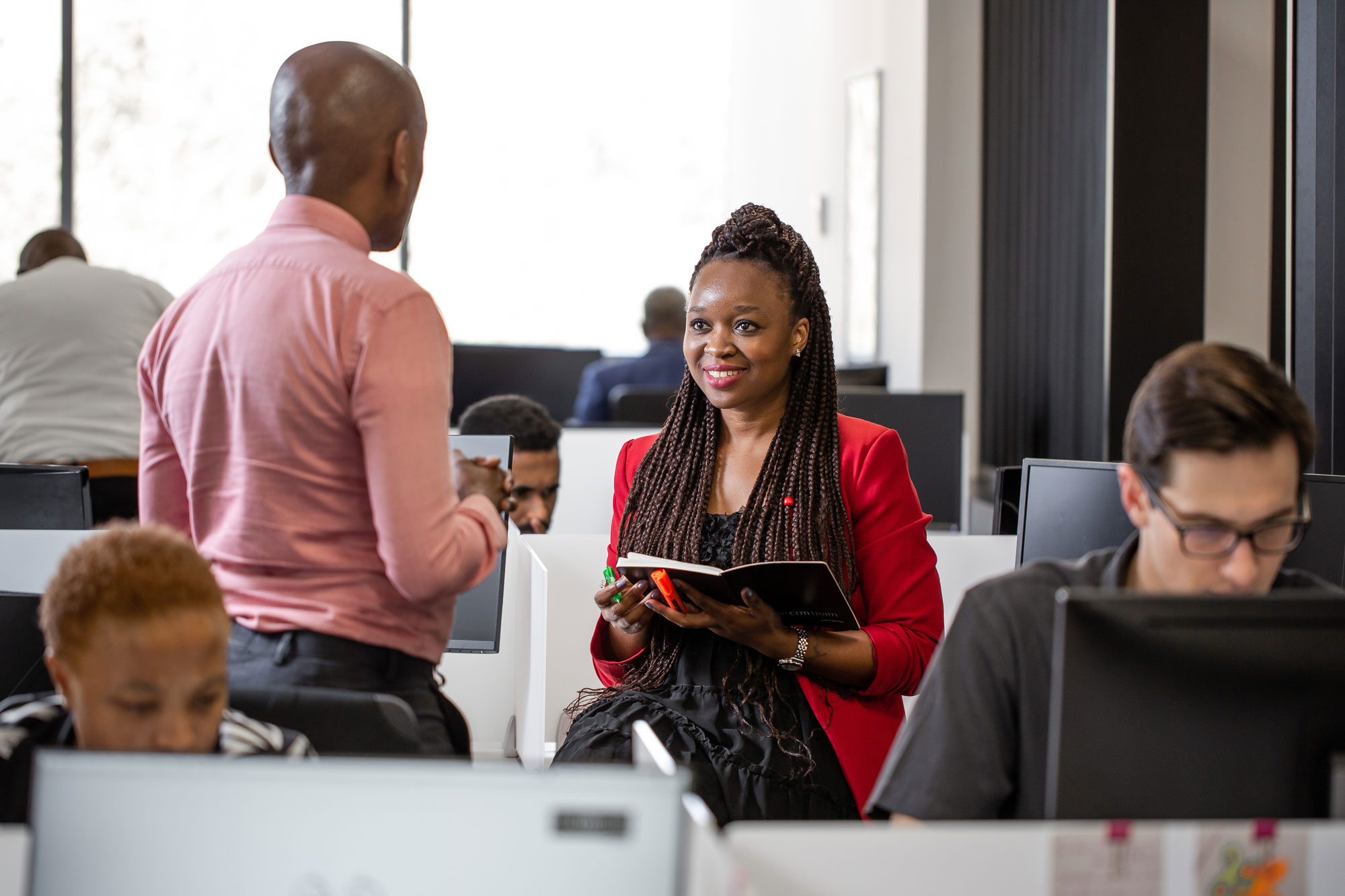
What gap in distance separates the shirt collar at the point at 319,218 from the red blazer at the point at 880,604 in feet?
2.60

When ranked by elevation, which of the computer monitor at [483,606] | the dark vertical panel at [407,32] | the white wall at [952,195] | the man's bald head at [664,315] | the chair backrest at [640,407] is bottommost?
the computer monitor at [483,606]

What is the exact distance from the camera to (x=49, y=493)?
2.11 metres

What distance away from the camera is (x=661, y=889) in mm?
745

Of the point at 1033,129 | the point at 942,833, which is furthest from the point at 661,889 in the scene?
the point at 1033,129

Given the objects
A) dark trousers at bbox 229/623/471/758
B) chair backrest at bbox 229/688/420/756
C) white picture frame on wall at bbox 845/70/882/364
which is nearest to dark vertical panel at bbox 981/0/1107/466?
white picture frame on wall at bbox 845/70/882/364

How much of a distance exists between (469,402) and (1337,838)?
4399 millimetres

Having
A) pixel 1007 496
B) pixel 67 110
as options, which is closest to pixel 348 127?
pixel 1007 496

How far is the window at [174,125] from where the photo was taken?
6.23 meters

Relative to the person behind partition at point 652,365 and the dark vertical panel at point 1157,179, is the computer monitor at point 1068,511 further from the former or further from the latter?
the person behind partition at point 652,365

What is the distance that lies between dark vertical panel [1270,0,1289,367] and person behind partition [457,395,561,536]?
217 cm

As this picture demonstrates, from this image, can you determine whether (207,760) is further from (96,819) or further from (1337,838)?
(1337,838)

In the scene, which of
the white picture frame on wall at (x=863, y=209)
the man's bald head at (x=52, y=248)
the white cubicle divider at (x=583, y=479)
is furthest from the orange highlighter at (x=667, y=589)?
the white picture frame on wall at (x=863, y=209)

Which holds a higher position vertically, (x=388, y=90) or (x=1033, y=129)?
(x=1033, y=129)

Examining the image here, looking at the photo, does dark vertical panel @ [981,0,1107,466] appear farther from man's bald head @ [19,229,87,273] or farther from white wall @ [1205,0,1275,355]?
man's bald head @ [19,229,87,273]
